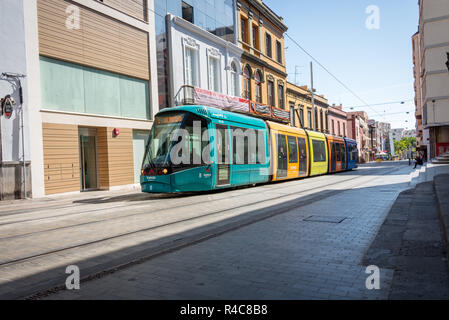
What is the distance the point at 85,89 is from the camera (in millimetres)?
16750

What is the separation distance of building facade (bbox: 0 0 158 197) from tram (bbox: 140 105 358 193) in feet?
17.2

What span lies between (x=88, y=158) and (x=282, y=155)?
361 inches

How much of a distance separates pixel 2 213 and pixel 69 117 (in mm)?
6751

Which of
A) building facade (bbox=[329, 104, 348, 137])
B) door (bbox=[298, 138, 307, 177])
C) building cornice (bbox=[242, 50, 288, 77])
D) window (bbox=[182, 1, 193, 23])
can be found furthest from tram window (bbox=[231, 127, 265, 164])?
building facade (bbox=[329, 104, 348, 137])

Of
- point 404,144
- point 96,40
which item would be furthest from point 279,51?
point 404,144

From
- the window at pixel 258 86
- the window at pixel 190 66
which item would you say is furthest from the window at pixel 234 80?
the window at pixel 190 66

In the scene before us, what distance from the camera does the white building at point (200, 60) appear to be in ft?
70.7

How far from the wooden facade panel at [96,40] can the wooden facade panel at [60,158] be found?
307cm

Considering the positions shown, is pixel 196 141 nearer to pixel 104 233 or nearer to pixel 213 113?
pixel 213 113

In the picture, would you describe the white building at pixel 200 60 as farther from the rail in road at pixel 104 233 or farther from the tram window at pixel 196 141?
the rail in road at pixel 104 233

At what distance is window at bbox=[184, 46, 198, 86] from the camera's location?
2289 cm

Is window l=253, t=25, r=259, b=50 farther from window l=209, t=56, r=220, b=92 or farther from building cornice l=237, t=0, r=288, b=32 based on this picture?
window l=209, t=56, r=220, b=92
